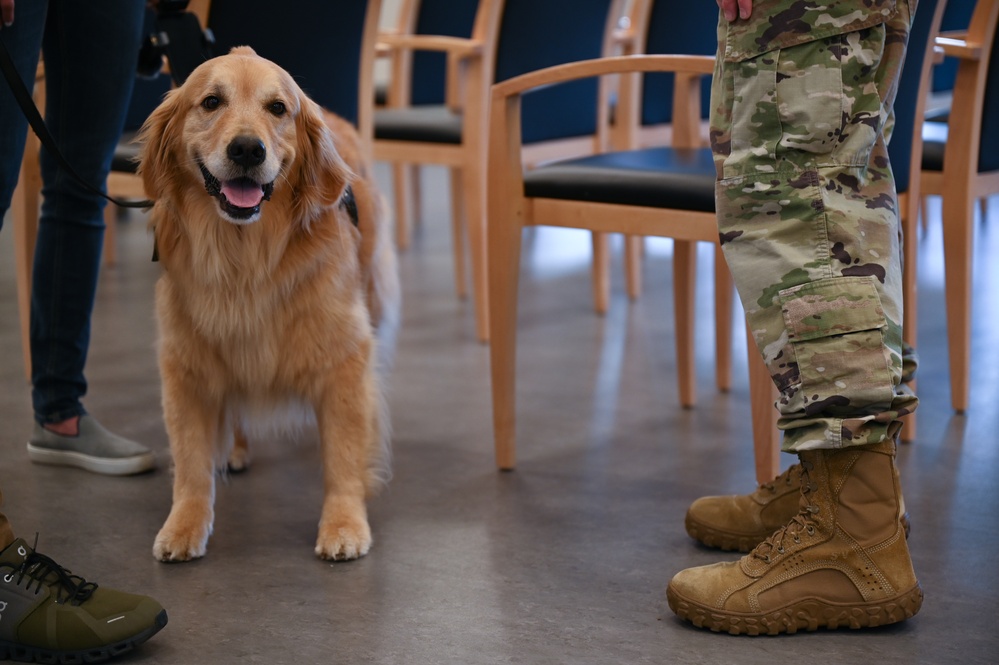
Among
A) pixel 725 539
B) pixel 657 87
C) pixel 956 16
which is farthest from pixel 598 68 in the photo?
pixel 956 16

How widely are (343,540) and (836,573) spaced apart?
77 cm

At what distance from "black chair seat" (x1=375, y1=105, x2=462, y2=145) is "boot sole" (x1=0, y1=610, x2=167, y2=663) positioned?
82.7 inches

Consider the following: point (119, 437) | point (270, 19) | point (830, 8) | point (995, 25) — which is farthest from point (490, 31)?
point (830, 8)

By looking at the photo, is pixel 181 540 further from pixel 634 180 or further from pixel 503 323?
pixel 634 180

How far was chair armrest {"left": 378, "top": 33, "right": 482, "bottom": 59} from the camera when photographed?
3.20 metres

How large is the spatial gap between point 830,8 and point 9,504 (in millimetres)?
1605

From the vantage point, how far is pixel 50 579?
4.93 ft

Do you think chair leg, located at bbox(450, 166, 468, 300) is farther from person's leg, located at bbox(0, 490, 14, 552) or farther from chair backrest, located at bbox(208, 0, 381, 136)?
person's leg, located at bbox(0, 490, 14, 552)

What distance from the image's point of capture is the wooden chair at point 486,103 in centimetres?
320

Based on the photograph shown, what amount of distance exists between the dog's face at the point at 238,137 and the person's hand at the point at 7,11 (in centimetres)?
26

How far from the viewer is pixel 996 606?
1.62 meters

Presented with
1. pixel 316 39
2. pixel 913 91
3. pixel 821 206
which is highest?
pixel 316 39

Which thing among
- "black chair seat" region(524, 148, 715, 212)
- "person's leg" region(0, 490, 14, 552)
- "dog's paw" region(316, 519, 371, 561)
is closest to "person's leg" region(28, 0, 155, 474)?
"dog's paw" region(316, 519, 371, 561)

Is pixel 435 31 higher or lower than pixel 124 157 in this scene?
higher
